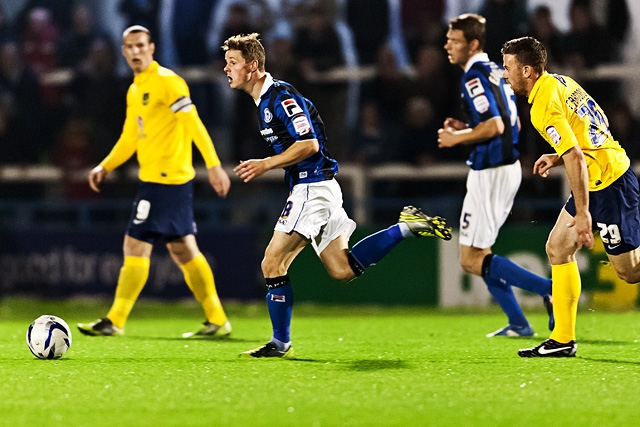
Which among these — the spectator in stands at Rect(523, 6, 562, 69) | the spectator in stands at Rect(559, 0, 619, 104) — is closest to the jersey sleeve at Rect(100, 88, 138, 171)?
the spectator in stands at Rect(523, 6, 562, 69)

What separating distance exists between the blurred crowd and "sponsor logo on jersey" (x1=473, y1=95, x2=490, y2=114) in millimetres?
4722

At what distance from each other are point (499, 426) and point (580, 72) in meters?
8.79

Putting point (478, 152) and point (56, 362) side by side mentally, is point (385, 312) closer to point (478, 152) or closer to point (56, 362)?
point (478, 152)

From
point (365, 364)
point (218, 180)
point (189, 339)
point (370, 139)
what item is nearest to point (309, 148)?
point (365, 364)

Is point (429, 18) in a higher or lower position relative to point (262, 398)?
higher

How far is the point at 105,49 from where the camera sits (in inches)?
539

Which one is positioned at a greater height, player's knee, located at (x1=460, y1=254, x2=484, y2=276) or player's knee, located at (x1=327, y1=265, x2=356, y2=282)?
player's knee, located at (x1=327, y1=265, x2=356, y2=282)

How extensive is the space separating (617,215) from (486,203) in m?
1.64

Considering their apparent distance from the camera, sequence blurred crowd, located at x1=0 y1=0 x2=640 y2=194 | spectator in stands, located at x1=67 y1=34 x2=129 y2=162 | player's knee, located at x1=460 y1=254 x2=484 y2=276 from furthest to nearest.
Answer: spectator in stands, located at x1=67 y1=34 x2=129 y2=162, blurred crowd, located at x1=0 y1=0 x2=640 y2=194, player's knee, located at x1=460 y1=254 x2=484 y2=276

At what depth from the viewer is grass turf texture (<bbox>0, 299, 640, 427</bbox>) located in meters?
4.40

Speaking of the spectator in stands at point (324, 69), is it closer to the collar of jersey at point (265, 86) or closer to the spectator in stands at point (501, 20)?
the spectator in stands at point (501, 20)

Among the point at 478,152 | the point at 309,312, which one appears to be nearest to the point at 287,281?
the point at 478,152

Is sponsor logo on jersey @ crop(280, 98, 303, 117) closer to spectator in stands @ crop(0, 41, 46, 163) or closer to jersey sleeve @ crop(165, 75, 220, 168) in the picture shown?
jersey sleeve @ crop(165, 75, 220, 168)

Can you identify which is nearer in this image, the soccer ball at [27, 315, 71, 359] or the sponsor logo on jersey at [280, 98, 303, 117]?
the sponsor logo on jersey at [280, 98, 303, 117]
